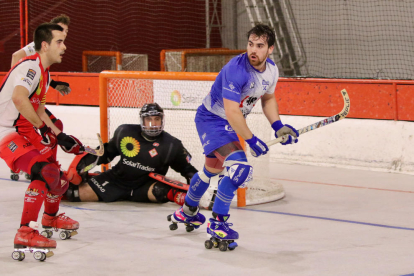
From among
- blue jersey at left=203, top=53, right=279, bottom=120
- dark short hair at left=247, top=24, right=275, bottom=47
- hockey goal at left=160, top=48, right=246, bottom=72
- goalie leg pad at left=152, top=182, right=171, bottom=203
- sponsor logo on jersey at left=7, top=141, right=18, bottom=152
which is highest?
hockey goal at left=160, top=48, right=246, bottom=72

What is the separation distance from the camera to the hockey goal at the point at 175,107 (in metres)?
6.18

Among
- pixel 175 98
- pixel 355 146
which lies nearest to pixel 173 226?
pixel 175 98

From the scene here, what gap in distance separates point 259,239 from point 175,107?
275 centimetres

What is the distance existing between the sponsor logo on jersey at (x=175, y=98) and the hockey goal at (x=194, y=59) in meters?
5.21

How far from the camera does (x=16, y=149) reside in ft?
13.1

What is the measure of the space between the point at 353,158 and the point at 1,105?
4988 mm

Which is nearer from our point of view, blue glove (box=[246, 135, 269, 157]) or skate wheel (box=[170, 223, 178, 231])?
blue glove (box=[246, 135, 269, 157])

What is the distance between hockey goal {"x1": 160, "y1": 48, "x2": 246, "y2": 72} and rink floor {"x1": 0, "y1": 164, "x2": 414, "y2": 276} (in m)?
6.29

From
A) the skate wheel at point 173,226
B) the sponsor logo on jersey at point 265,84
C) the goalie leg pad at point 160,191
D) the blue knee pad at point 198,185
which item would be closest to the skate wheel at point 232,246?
the blue knee pad at point 198,185

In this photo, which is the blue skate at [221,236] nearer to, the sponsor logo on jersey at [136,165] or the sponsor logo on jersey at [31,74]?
the sponsor logo on jersey at [31,74]

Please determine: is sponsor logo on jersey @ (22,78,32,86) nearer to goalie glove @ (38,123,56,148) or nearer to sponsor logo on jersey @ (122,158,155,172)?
goalie glove @ (38,123,56,148)

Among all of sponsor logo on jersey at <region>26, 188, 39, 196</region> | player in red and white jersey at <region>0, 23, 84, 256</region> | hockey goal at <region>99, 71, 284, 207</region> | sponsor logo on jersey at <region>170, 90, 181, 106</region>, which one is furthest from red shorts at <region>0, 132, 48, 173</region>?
sponsor logo on jersey at <region>170, 90, 181, 106</region>

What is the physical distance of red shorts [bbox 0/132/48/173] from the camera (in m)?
3.98

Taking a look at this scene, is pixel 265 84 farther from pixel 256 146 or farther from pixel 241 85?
pixel 256 146
